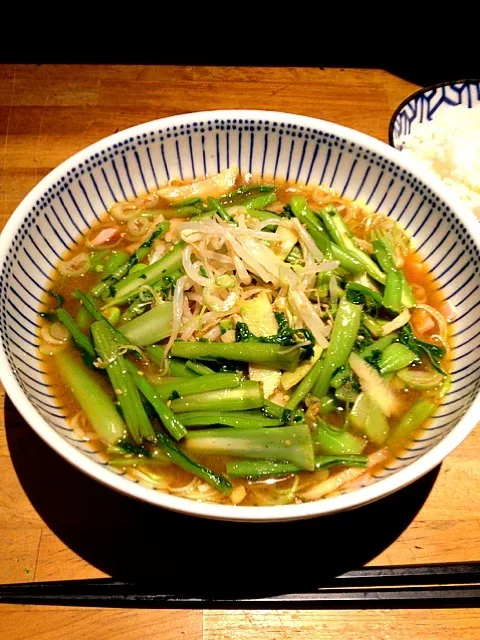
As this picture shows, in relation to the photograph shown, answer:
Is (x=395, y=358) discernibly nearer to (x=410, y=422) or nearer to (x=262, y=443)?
(x=410, y=422)

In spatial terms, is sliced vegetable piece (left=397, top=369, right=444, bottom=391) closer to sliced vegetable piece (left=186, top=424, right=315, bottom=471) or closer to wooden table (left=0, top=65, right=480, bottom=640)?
wooden table (left=0, top=65, right=480, bottom=640)

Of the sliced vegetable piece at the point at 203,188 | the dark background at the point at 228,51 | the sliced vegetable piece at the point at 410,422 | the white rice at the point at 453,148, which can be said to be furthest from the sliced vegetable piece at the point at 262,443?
the dark background at the point at 228,51

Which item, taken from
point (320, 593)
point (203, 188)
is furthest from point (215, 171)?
point (320, 593)

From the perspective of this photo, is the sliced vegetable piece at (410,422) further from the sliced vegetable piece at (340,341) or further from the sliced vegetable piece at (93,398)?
the sliced vegetable piece at (93,398)

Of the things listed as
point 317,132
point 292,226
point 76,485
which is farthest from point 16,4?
point 76,485

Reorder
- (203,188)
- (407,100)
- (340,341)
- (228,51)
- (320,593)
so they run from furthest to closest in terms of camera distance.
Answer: (228,51), (407,100), (203,188), (340,341), (320,593)

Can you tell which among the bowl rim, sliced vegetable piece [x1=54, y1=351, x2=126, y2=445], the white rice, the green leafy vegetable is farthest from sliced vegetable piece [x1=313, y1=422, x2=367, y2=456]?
the bowl rim

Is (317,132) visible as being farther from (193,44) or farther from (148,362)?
(193,44)
